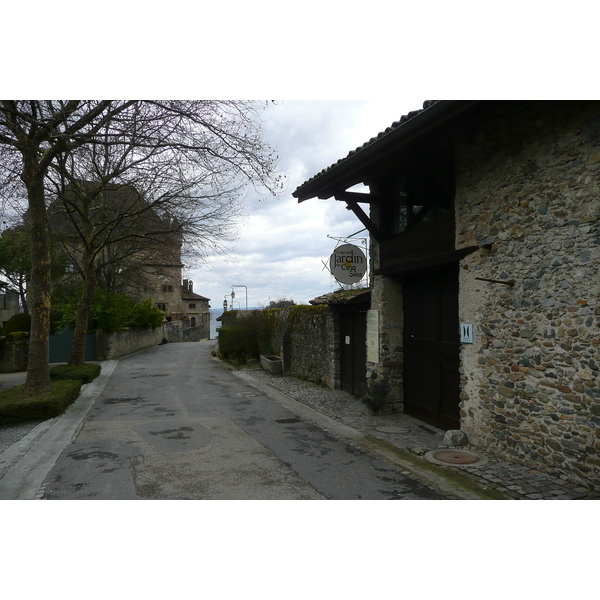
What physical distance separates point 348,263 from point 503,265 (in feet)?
13.4

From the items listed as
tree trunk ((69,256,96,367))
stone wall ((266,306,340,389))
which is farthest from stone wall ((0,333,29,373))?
stone wall ((266,306,340,389))

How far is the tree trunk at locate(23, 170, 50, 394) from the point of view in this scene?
9.54 meters

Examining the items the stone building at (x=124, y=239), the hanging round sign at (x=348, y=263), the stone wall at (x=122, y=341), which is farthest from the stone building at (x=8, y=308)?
the hanging round sign at (x=348, y=263)

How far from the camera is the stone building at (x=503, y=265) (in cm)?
487

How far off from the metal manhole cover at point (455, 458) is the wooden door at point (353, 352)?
12.8 ft

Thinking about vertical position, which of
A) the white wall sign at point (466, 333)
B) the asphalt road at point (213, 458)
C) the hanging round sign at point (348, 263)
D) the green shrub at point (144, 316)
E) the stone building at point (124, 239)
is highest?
the stone building at point (124, 239)

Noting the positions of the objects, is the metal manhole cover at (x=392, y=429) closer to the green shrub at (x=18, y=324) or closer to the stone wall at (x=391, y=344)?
the stone wall at (x=391, y=344)

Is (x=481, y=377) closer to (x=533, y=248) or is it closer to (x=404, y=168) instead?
(x=533, y=248)

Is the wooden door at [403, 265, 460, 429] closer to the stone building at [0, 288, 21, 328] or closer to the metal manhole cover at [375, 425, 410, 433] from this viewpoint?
the metal manhole cover at [375, 425, 410, 433]

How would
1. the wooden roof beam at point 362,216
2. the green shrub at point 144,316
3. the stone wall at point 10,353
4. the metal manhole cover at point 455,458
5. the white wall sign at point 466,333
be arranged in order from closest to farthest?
the metal manhole cover at point 455,458 → the white wall sign at point 466,333 → the wooden roof beam at point 362,216 → the stone wall at point 10,353 → the green shrub at point 144,316

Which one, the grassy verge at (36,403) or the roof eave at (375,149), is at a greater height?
the roof eave at (375,149)

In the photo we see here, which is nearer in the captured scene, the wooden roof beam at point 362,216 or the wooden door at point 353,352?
the wooden roof beam at point 362,216

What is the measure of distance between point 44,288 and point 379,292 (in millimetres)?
6926

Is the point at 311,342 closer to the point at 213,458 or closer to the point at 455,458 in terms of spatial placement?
the point at 213,458
